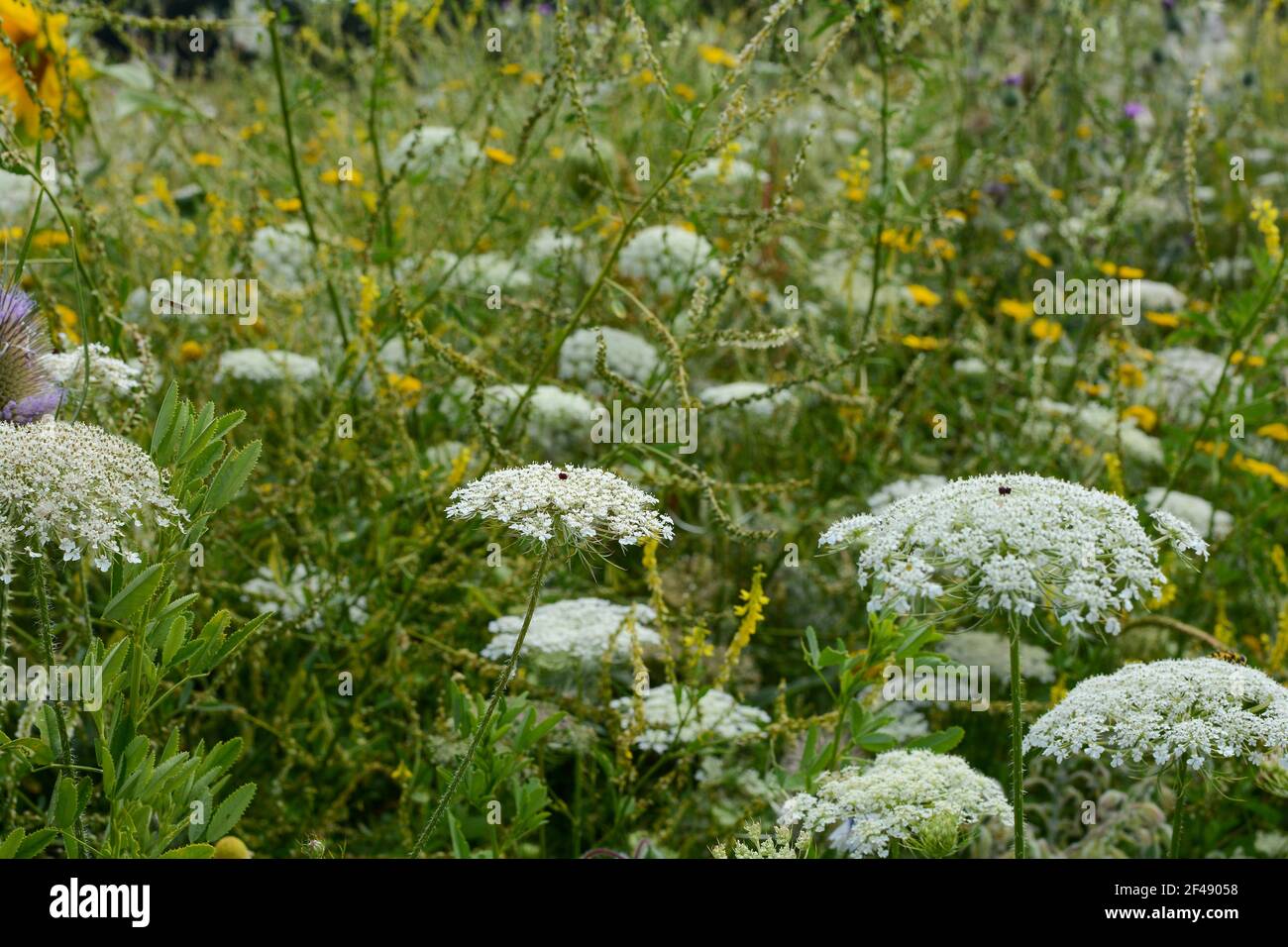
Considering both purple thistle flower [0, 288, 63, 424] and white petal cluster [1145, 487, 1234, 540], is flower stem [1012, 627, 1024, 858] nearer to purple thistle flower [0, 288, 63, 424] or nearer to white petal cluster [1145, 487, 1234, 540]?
purple thistle flower [0, 288, 63, 424]

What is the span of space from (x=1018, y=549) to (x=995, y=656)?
6.08ft

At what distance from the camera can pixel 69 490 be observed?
4.84ft

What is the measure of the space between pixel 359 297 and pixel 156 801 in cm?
195

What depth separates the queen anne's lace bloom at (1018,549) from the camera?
1588 millimetres

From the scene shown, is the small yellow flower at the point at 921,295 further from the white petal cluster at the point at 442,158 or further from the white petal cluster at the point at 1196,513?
the white petal cluster at the point at 442,158

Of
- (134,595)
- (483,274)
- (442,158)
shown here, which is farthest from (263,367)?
(134,595)

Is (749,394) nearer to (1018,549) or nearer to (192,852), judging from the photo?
(1018,549)

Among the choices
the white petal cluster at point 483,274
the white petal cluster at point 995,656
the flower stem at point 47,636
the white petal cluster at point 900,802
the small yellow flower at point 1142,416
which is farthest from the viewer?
the small yellow flower at point 1142,416

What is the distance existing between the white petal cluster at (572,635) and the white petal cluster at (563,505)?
0.78 m

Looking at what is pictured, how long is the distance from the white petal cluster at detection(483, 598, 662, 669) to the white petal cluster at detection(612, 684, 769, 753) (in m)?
0.11

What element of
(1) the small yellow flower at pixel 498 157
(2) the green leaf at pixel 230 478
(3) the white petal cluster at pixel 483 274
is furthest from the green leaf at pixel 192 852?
(1) the small yellow flower at pixel 498 157

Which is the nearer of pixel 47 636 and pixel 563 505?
pixel 47 636

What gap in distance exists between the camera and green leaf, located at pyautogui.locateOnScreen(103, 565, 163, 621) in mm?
1366

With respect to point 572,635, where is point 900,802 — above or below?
below
